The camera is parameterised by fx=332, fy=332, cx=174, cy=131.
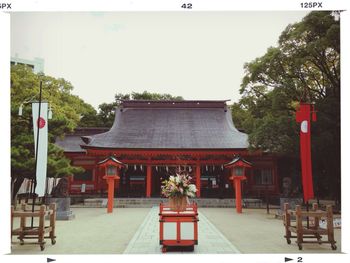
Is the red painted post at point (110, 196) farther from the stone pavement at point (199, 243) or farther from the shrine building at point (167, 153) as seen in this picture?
the stone pavement at point (199, 243)

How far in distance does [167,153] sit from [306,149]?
10978 mm

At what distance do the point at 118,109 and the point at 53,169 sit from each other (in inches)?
473

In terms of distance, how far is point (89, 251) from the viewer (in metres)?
6.52

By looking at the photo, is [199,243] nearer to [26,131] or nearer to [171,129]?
[26,131]

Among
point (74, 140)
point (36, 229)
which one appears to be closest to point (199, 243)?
point (36, 229)

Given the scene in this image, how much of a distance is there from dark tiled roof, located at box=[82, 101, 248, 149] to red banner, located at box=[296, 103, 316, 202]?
955 cm

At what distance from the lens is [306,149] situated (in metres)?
9.10

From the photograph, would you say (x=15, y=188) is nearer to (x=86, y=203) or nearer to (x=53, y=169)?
(x=53, y=169)

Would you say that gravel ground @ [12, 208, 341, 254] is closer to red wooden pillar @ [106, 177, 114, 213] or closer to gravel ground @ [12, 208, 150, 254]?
gravel ground @ [12, 208, 150, 254]

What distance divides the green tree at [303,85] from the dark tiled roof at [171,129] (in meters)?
5.57

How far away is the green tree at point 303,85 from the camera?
38.1 ft

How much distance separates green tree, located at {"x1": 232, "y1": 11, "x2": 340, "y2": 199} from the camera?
38.1 feet
